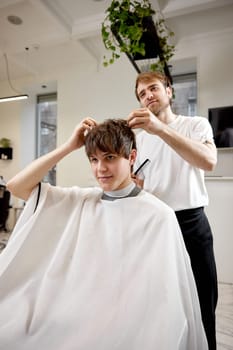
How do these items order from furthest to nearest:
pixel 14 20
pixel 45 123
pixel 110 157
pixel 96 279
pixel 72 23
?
pixel 45 123 → pixel 72 23 → pixel 14 20 → pixel 110 157 → pixel 96 279

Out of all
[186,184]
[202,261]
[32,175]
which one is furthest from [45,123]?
[202,261]

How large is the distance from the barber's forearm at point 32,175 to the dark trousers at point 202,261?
653 mm

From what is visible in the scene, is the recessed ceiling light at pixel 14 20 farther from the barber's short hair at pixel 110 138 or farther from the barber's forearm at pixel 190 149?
the barber's forearm at pixel 190 149

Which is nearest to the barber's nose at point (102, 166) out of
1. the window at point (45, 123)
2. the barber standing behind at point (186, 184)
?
the barber standing behind at point (186, 184)

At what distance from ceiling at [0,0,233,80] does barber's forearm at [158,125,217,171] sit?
244cm

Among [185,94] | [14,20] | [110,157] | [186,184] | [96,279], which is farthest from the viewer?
[185,94]

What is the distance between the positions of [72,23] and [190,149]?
3068mm

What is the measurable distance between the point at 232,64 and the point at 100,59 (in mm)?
1989

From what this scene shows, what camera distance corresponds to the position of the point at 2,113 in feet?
16.7

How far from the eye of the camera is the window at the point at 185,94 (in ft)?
12.7

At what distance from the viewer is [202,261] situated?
1161mm

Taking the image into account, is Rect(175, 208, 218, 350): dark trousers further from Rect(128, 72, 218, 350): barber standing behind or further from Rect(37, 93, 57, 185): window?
Rect(37, 93, 57, 185): window

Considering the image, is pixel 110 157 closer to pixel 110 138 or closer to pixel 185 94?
pixel 110 138

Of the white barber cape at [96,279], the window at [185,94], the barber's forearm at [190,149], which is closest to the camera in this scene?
the white barber cape at [96,279]
